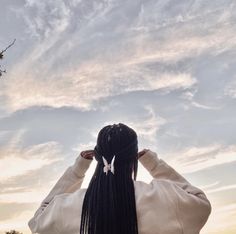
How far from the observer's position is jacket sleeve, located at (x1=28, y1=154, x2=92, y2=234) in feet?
13.2

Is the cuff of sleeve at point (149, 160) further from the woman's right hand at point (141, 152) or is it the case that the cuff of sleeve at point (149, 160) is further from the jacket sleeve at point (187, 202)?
the jacket sleeve at point (187, 202)

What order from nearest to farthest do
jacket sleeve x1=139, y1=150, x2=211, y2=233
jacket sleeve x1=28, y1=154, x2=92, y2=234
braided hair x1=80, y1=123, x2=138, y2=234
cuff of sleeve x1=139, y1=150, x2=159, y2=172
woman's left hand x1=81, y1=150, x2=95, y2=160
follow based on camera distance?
braided hair x1=80, y1=123, x2=138, y2=234
jacket sleeve x1=139, y1=150, x2=211, y2=233
jacket sleeve x1=28, y1=154, x2=92, y2=234
cuff of sleeve x1=139, y1=150, x2=159, y2=172
woman's left hand x1=81, y1=150, x2=95, y2=160

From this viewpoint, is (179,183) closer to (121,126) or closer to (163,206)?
(163,206)

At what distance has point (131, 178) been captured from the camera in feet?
12.7

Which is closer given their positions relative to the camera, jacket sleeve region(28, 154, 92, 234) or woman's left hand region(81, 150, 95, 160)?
jacket sleeve region(28, 154, 92, 234)

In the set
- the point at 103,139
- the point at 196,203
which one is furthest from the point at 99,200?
the point at 196,203

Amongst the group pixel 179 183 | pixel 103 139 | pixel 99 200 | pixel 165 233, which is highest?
pixel 103 139

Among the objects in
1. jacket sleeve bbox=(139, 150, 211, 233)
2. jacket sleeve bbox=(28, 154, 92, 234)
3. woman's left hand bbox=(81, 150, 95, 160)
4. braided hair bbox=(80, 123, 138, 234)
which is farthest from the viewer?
woman's left hand bbox=(81, 150, 95, 160)

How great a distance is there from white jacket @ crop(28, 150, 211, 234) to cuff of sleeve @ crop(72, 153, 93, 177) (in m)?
0.22

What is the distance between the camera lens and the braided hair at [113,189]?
366cm

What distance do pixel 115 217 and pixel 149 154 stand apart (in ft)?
2.69

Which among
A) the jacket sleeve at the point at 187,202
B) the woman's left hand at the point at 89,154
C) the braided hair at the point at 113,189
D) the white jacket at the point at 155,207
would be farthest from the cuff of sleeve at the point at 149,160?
the woman's left hand at the point at 89,154

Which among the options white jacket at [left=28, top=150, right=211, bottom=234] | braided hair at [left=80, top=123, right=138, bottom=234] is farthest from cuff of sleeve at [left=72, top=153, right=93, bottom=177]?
braided hair at [left=80, top=123, right=138, bottom=234]

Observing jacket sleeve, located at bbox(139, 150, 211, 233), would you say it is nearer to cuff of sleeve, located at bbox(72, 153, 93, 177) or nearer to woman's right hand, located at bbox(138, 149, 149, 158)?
woman's right hand, located at bbox(138, 149, 149, 158)
